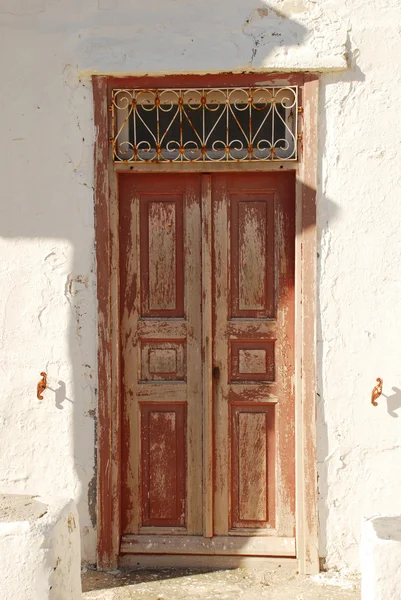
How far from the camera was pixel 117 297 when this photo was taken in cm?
428

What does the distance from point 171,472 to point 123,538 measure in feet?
1.55

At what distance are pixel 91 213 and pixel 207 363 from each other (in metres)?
1.09

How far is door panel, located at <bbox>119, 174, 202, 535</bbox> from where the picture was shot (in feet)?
14.3

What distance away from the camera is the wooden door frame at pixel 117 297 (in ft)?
13.7

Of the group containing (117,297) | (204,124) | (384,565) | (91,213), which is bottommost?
(384,565)

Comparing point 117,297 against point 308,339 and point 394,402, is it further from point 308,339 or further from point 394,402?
point 394,402

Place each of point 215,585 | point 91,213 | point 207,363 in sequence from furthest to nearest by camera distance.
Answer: point 207,363, point 91,213, point 215,585

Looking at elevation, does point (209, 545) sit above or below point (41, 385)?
below

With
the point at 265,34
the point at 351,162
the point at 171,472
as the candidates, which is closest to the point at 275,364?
the point at 171,472

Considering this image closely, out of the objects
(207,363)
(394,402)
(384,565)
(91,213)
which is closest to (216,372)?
(207,363)

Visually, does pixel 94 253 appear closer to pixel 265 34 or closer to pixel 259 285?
pixel 259 285

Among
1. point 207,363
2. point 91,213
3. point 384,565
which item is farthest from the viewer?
point 207,363

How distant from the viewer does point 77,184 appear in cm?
423

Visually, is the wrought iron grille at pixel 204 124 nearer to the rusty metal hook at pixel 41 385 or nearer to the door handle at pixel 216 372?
the door handle at pixel 216 372
